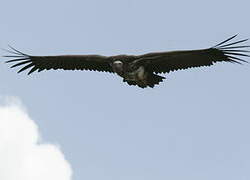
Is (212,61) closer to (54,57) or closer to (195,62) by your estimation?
(195,62)

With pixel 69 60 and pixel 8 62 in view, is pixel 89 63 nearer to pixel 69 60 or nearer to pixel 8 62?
pixel 69 60

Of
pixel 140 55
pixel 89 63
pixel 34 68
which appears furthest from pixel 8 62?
pixel 140 55

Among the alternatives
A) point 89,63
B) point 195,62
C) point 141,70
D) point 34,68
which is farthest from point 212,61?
point 34,68

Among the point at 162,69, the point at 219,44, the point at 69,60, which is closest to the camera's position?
the point at 219,44

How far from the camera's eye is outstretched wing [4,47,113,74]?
1123 inches

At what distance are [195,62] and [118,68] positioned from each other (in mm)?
2466

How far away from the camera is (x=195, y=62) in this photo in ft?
86.9

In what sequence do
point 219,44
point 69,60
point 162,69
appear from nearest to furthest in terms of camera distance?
1. point 219,44
2. point 162,69
3. point 69,60

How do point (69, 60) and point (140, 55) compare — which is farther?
point (69, 60)

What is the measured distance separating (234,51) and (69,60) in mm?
6471

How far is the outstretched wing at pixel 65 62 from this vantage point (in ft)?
93.6

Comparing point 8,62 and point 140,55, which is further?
point 8,62

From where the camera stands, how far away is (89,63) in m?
28.8

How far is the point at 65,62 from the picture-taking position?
96.5 feet
